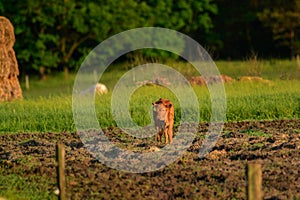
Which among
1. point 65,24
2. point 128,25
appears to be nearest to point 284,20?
point 128,25

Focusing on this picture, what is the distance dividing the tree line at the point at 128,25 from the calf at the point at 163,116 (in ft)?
106

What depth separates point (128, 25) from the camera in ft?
165

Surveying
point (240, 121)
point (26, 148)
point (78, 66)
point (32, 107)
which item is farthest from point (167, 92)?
point (78, 66)

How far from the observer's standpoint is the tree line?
48.9 meters

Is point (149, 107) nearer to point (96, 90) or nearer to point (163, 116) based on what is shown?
point (163, 116)

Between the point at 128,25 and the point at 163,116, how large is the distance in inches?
1360

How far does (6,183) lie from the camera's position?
14.0 meters

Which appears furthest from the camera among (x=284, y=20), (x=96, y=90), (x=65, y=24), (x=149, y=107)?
(x=284, y=20)

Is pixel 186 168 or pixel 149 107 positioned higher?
pixel 186 168

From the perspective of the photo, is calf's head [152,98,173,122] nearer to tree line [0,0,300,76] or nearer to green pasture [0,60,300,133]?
green pasture [0,60,300,133]

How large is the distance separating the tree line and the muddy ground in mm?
30369

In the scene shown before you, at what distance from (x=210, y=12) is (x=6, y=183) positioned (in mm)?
47712

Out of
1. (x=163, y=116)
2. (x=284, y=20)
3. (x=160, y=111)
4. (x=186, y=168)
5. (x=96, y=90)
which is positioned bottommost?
(x=96, y=90)

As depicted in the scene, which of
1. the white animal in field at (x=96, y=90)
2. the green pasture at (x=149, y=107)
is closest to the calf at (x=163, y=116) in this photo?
the green pasture at (x=149, y=107)
